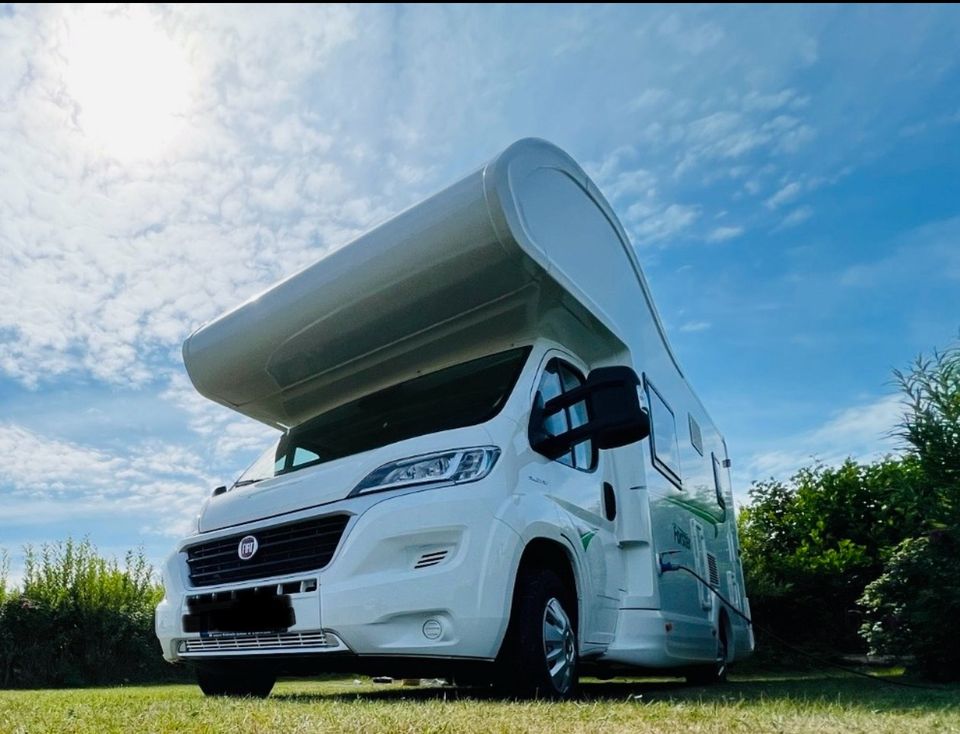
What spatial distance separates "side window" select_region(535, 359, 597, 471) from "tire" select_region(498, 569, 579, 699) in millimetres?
898

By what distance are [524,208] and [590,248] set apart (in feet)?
3.80

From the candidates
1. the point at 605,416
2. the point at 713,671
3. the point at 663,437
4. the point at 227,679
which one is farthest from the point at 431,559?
the point at 713,671

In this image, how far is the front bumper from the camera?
4254mm

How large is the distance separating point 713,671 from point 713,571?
1.09 meters

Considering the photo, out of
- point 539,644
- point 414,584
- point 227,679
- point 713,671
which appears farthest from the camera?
point 713,671

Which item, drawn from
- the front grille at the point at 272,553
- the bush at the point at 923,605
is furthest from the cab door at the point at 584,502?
the bush at the point at 923,605

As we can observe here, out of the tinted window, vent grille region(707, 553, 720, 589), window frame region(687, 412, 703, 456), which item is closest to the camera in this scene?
the tinted window

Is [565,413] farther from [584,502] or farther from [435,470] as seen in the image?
[435,470]

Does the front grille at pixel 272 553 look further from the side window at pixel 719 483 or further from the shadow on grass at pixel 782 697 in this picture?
the side window at pixel 719 483

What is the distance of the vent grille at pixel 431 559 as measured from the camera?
4340mm

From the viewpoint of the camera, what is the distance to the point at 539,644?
452 centimetres

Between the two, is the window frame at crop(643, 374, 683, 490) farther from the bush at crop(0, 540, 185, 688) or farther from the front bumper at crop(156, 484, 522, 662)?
the bush at crop(0, 540, 185, 688)

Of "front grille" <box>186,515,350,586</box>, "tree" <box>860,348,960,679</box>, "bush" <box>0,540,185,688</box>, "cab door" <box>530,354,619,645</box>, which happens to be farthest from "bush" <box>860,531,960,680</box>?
"bush" <box>0,540,185,688</box>

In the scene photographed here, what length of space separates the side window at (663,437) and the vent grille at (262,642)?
308 centimetres
